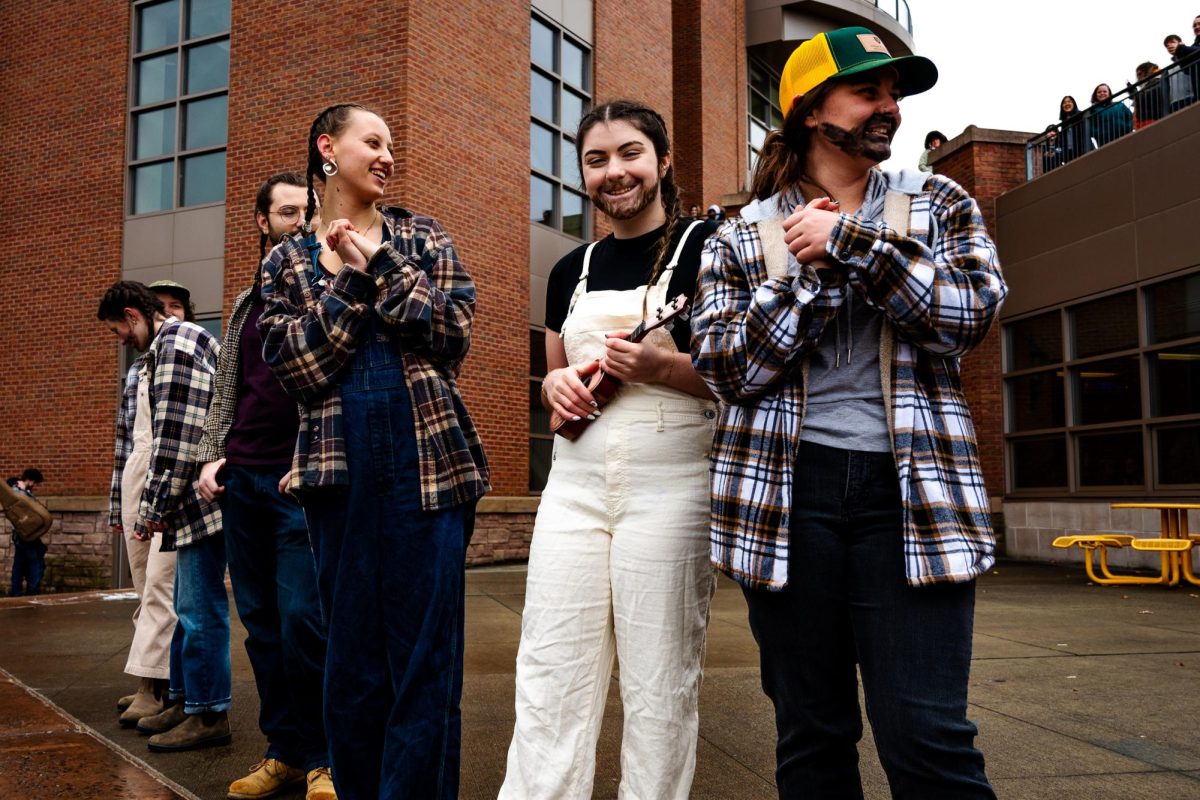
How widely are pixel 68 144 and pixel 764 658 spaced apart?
15.3 metres

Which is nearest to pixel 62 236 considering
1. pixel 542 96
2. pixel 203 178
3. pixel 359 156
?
pixel 203 178

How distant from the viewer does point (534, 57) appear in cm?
1435

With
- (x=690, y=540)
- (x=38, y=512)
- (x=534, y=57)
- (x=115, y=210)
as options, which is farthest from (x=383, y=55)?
(x=690, y=540)

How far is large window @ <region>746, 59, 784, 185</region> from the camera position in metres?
21.8

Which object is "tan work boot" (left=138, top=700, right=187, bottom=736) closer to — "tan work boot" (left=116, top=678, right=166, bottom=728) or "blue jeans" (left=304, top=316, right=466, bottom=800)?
"tan work boot" (left=116, top=678, right=166, bottom=728)

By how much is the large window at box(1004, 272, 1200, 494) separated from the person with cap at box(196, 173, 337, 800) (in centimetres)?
1158

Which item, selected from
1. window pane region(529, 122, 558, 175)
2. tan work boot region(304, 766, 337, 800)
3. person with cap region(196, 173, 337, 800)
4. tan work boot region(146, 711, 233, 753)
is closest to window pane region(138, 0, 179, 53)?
window pane region(529, 122, 558, 175)

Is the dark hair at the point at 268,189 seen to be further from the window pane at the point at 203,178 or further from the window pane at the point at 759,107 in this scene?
the window pane at the point at 759,107

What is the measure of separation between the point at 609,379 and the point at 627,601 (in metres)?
0.56

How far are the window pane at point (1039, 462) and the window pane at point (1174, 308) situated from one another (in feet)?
7.56

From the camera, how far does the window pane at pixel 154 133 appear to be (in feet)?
45.5

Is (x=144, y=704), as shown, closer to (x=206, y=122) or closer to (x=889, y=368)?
(x=889, y=368)

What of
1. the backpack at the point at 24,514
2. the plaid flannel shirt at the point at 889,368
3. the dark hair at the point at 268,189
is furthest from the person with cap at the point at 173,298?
the plaid flannel shirt at the point at 889,368

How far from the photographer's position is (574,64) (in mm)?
15273
